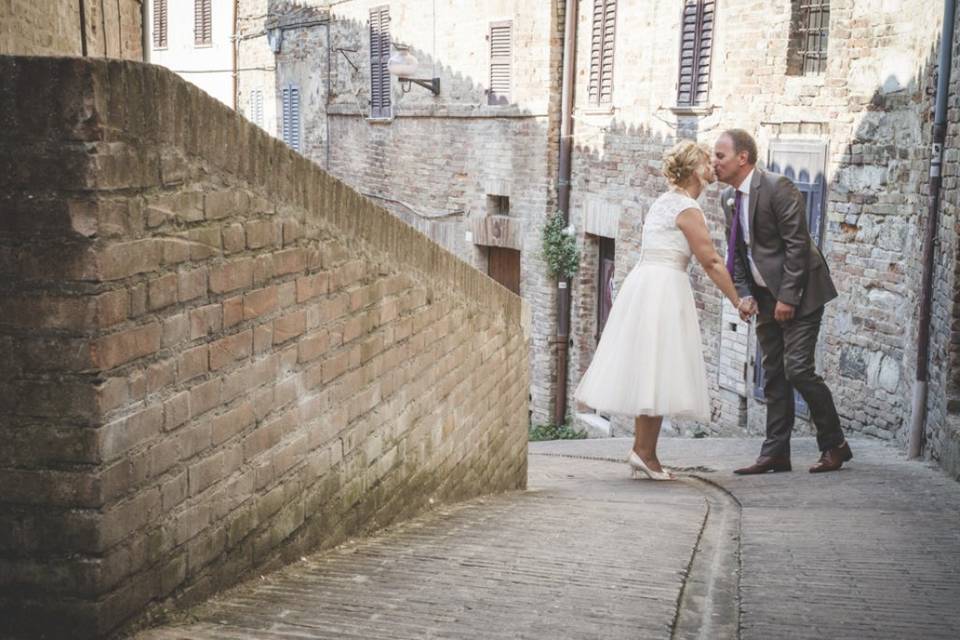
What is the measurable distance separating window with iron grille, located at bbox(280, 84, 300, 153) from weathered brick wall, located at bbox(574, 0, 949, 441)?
1204 centimetres

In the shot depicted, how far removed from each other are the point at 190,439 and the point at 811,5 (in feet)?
28.6

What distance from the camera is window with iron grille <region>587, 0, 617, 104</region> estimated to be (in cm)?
1345

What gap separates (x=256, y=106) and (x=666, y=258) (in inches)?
Answer: 798

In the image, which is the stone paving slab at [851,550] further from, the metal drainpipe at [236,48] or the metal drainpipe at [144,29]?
the metal drainpipe at [236,48]

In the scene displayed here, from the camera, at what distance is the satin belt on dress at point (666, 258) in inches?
250

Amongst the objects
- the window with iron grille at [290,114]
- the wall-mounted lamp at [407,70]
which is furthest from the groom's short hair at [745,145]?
the window with iron grille at [290,114]

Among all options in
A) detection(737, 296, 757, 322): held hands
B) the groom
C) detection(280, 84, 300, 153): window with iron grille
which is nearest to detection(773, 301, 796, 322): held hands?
the groom

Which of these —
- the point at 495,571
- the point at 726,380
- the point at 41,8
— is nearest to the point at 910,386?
the point at 726,380

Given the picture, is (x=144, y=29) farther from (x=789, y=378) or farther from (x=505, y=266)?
(x=505, y=266)

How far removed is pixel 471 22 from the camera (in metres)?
16.4

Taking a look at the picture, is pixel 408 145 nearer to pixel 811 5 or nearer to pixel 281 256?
pixel 811 5

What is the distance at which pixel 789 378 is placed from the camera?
6.20 meters

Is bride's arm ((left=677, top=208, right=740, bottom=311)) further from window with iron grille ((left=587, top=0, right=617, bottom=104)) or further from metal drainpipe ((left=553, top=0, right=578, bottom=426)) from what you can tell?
metal drainpipe ((left=553, top=0, right=578, bottom=426))

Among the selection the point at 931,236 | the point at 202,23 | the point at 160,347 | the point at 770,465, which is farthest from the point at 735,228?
the point at 202,23
